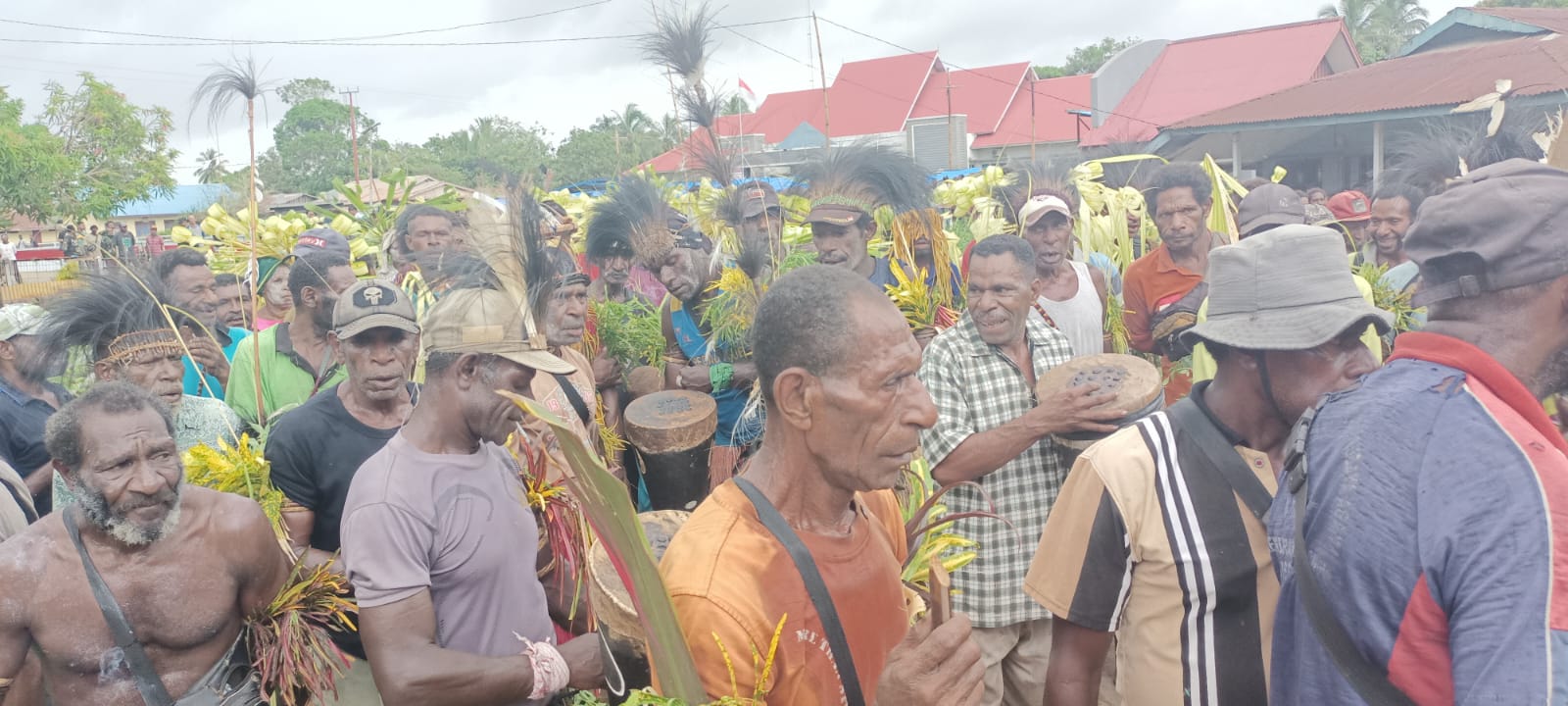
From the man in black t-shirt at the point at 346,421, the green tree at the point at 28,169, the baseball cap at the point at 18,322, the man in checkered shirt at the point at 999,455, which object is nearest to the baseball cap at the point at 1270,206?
the man in checkered shirt at the point at 999,455

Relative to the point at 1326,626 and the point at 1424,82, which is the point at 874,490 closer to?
the point at 1326,626

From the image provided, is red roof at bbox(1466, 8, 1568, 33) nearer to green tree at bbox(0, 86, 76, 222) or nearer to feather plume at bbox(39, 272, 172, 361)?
feather plume at bbox(39, 272, 172, 361)

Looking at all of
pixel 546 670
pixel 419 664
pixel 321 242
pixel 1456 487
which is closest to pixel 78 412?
pixel 419 664

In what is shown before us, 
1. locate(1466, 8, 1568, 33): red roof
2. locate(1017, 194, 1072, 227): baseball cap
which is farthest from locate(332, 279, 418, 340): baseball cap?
locate(1466, 8, 1568, 33): red roof

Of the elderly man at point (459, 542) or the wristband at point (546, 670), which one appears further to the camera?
the wristband at point (546, 670)

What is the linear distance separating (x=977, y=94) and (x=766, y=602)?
4445cm

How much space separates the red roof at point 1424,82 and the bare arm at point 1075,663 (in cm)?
1303

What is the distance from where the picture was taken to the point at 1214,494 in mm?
2391

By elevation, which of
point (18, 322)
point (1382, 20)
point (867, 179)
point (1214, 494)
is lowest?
point (1214, 494)

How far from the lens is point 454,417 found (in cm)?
291

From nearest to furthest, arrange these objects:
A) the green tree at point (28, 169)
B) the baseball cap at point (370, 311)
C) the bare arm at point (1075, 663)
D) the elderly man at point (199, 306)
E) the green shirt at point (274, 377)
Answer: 1. the bare arm at point (1075, 663)
2. the baseball cap at point (370, 311)
3. the green shirt at point (274, 377)
4. the elderly man at point (199, 306)
5. the green tree at point (28, 169)

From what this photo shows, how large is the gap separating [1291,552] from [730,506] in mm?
1060

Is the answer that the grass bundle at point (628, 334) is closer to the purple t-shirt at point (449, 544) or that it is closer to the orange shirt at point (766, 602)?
the purple t-shirt at point (449, 544)

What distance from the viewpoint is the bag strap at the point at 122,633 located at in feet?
9.31
